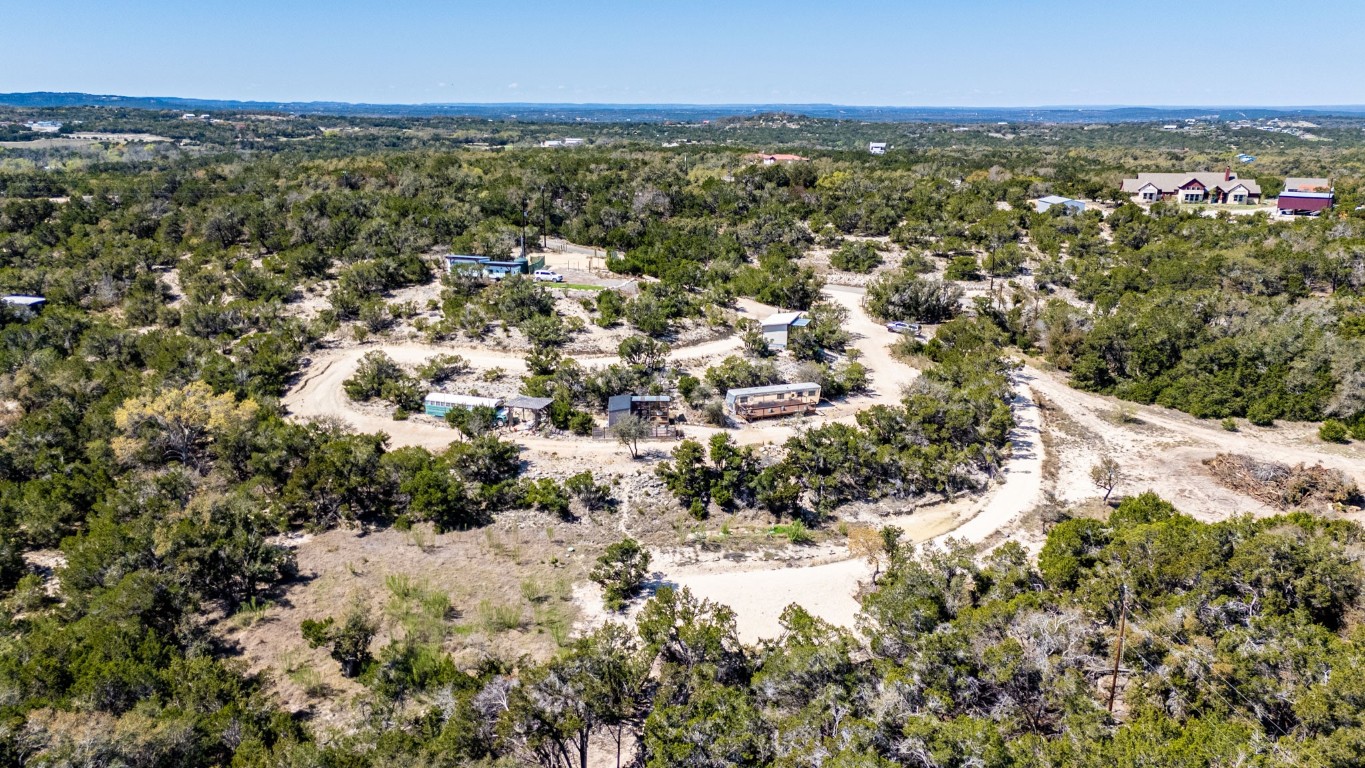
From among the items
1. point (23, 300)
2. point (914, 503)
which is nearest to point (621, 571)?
point (914, 503)

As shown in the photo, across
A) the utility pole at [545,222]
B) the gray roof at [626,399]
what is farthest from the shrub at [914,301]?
the utility pole at [545,222]

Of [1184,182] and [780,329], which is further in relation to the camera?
[1184,182]

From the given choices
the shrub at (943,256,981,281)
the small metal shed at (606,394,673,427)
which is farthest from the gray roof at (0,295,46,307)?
the shrub at (943,256,981,281)

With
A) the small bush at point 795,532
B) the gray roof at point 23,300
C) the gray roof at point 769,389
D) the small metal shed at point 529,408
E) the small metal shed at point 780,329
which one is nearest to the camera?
the small bush at point 795,532

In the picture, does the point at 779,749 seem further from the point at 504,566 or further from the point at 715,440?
the point at 715,440

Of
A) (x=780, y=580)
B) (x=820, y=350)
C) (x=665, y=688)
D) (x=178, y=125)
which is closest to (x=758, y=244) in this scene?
(x=820, y=350)

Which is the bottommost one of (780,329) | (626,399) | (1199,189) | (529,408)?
(529,408)

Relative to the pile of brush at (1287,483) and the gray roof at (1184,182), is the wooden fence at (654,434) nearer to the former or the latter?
the pile of brush at (1287,483)

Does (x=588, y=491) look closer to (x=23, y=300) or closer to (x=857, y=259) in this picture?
(x=857, y=259)
